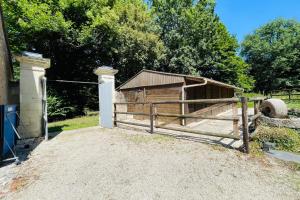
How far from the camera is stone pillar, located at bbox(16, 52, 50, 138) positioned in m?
6.05

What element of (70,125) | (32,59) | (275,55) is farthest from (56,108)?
(275,55)

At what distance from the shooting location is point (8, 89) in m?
7.21

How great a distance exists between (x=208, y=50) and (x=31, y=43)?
17219 mm

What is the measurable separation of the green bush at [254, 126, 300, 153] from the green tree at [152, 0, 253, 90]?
1457 cm

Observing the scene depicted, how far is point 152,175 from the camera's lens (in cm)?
315

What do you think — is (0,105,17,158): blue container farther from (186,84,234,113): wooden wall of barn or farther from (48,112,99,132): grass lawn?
(186,84,234,113): wooden wall of barn

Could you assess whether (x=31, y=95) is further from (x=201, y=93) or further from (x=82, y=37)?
(x=82, y=37)

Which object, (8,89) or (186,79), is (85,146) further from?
(186,79)

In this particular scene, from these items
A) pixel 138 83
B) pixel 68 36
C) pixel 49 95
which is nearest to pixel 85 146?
pixel 138 83

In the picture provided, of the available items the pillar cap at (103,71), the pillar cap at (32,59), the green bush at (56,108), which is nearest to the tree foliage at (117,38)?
the green bush at (56,108)

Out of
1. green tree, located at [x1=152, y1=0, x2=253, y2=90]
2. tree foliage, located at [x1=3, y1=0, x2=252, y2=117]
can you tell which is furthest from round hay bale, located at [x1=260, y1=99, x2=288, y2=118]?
green tree, located at [x1=152, y1=0, x2=253, y2=90]

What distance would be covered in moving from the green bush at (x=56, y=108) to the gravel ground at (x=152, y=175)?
7275mm

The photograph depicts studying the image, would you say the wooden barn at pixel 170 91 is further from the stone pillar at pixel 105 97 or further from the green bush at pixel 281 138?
the green bush at pixel 281 138

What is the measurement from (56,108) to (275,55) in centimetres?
3281
